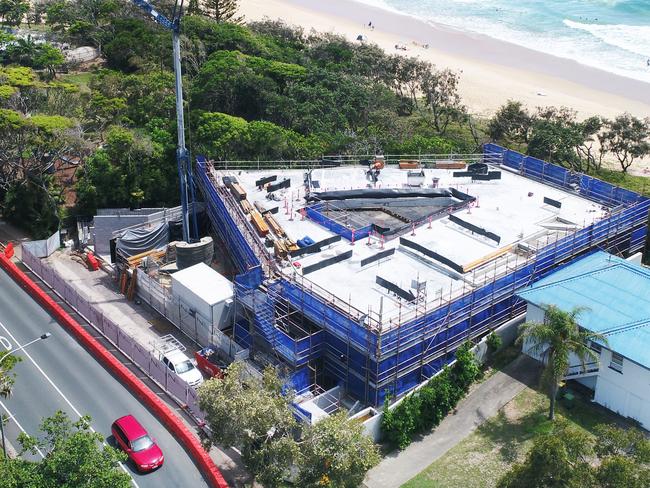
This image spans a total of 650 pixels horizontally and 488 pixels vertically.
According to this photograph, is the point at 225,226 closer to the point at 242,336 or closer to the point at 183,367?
the point at 242,336

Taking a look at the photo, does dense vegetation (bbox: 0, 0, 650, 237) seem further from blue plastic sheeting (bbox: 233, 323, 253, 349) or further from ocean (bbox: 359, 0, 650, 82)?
ocean (bbox: 359, 0, 650, 82)

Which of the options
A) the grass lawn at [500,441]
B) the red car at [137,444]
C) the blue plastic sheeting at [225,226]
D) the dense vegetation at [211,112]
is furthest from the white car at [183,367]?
the dense vegetation at [211,112]

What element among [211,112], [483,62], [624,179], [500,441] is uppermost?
[483,62]

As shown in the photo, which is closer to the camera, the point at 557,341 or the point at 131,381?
the point at 557,341

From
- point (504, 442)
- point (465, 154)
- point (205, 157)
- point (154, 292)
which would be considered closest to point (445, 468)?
point (504, 442)

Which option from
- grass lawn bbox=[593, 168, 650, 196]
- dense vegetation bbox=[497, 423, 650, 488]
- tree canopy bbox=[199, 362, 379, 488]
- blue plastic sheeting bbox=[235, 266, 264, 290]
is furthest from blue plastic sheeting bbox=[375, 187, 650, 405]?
grass lawn bbox=[593, 168, 650, 196]

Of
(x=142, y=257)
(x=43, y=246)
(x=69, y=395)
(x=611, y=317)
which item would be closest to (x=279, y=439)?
(x=69, y=395)

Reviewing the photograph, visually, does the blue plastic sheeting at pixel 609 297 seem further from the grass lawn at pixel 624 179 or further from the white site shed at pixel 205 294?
the grass lawn at pixel 624 179

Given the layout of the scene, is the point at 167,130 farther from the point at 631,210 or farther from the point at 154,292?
the point at 631,210
